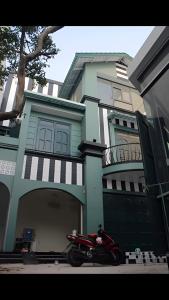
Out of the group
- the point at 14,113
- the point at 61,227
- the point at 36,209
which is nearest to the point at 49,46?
the point at 14,113

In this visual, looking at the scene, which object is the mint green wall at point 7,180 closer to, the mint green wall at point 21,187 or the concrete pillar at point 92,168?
the mint green wall at point 21,187

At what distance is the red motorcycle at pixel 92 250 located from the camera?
589 cm

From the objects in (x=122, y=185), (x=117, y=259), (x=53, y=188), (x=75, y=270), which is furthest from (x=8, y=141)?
(x=117, y=259)

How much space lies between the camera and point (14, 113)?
473 cm

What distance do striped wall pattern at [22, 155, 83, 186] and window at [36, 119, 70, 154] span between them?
2.68 feet

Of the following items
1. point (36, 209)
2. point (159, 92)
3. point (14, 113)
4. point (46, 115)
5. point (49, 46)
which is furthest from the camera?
point (36, 209)

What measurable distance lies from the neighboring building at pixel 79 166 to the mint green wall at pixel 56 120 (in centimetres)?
4

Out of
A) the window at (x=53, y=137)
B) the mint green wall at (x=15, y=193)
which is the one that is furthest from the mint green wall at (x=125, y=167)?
the mint green wall at (x=15, y=193)

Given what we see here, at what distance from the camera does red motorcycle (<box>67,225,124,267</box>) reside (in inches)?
232

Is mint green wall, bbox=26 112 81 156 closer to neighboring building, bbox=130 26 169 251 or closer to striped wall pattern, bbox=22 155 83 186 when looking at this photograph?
striped wall pattern, bbox=22 155 83 186

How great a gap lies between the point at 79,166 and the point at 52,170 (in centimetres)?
120
